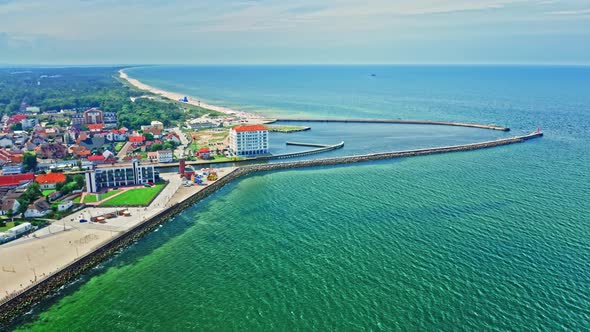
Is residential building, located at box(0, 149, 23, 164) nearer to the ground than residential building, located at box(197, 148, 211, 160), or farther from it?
nearer to the ground

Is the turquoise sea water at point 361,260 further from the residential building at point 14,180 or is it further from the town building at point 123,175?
the residential building at point 14,180

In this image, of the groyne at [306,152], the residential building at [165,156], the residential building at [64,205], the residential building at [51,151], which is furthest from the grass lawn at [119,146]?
the residential building at [64,205]

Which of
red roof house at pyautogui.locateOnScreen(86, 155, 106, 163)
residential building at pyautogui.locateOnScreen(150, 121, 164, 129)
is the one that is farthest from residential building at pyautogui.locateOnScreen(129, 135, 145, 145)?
red roof house at pyautogui.locateOnScreen(86, 155, 106, 163)

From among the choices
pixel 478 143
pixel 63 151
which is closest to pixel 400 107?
pixel 478 143

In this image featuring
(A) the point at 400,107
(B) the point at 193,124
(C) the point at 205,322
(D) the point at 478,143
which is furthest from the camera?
(A) the point at 400,107

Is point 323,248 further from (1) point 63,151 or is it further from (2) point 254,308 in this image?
(1) point 63,151

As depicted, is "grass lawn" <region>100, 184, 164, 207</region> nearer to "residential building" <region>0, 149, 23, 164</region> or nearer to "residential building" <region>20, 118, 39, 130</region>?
"residential building" <region>0, 149, 23, 164</region>
